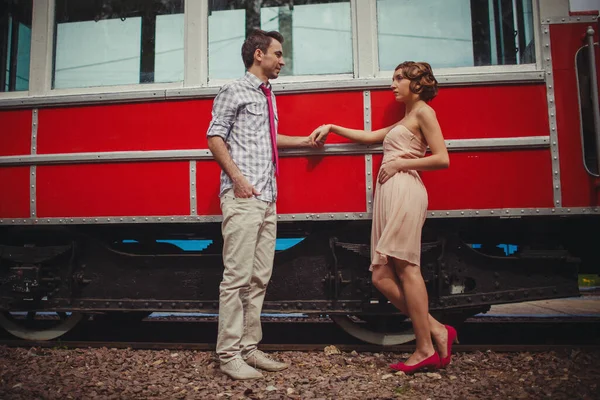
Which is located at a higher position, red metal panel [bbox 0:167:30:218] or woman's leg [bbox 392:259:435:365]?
red metal panel [bbox 0:167:30:218]

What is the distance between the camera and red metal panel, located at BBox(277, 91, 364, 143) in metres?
3.02

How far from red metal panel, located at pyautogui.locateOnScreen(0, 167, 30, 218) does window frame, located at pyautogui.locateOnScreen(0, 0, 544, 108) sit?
19.4 inches

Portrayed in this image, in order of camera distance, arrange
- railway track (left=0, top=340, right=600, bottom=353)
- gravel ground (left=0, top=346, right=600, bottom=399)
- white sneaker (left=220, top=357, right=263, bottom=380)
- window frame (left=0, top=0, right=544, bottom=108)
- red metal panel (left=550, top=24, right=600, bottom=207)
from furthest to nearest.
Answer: railway track (left=0, top=340, right=600, bottom=353) < window frame (left=0, top=0, right=544, bottom=108) < red metal panel (left=550, top=24, right=600, bottom=207) < white sneaker (left=220, top=357, right=263, bottom=380) < gravel ground (left=0, top=346, right=600, bottom=399)

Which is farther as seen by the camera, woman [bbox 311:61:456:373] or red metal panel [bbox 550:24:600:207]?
red metal panel [bbox 550:24:600:207]

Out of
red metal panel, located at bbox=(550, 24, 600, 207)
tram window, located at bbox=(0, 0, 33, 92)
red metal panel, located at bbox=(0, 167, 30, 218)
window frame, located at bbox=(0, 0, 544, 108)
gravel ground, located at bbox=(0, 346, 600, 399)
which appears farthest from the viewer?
tram window, located at bbox=(0, 0, 33, 92)

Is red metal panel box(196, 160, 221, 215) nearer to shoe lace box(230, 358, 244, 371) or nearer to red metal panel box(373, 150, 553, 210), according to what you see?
shoe lace box(230, 358, 244, 371)

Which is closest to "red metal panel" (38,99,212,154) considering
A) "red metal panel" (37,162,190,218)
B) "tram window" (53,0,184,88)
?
"red metal panel" (37,162,190,218)

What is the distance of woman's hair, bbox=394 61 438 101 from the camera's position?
8.90 ft

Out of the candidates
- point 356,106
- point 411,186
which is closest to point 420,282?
point 411,186

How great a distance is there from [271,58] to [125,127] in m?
1.16

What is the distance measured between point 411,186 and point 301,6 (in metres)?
1.53

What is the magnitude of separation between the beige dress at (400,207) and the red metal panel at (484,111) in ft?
0.93

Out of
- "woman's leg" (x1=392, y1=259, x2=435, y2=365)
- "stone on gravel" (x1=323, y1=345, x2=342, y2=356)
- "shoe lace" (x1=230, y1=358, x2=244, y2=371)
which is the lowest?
"stone on gravel" (x1=323, y1=345, x2=342, y2=356)

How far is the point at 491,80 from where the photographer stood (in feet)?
9.71
